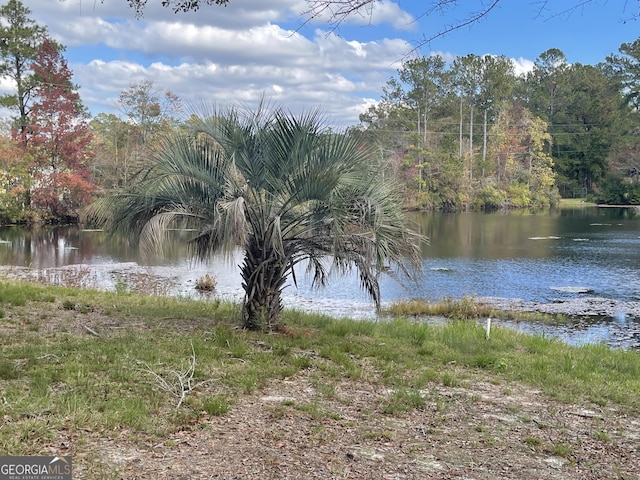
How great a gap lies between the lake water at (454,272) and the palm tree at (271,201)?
0.60 meters

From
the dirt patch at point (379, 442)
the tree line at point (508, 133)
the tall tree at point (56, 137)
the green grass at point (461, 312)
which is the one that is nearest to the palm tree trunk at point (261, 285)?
the dirt patch at point (379, 442)

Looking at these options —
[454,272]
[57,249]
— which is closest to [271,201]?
[454,272]

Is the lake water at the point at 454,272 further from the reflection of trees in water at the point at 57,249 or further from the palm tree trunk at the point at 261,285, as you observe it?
the palm tree trunk at the point at 261,285

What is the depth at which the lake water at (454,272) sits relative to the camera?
39.4 ft

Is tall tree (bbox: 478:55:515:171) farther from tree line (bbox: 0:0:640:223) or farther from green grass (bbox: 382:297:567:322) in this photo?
green grass (bbox: 382:297:567:322)

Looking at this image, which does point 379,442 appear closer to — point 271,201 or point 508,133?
point 271,201

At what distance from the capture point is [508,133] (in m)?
56.4

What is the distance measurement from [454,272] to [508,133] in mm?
42800

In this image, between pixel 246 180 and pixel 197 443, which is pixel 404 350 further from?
pixel 197 443

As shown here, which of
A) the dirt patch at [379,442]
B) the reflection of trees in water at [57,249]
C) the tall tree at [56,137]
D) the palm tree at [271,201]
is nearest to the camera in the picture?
the dirt patch at [379,442]

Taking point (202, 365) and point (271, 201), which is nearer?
point (202, 365)

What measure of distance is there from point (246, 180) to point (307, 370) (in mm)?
2520

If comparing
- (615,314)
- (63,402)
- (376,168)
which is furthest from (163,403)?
(615,314)

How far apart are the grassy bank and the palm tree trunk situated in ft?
0.84
